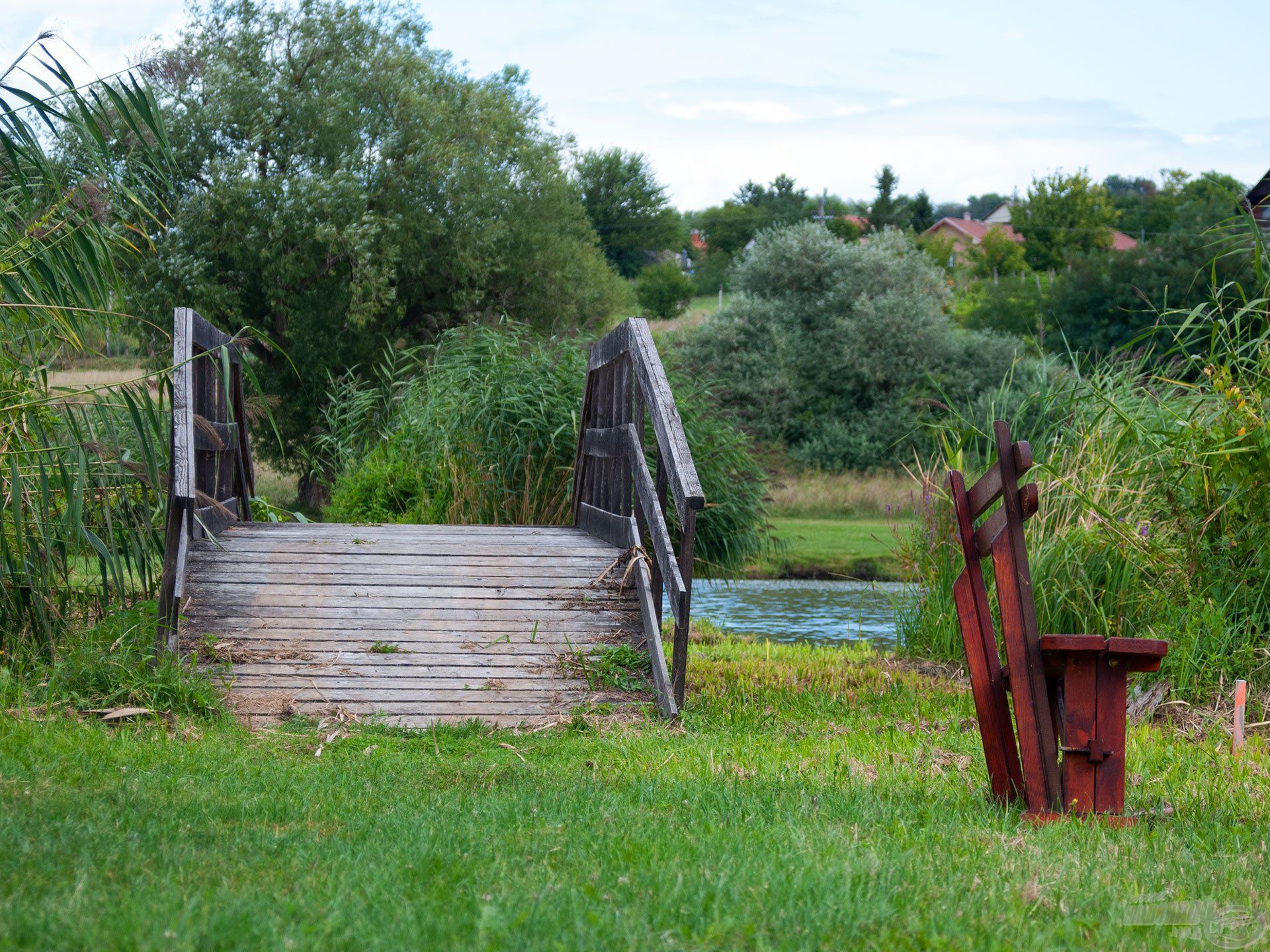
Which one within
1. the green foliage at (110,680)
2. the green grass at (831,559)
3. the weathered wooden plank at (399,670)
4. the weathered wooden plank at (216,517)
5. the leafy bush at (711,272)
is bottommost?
the green grass at (831,559)

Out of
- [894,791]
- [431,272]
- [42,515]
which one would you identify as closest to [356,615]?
[42,515]

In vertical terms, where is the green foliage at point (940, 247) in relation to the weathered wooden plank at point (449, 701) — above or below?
above

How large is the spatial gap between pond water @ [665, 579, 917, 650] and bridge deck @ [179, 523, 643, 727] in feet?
12.6

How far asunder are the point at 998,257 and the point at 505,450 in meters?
49.3

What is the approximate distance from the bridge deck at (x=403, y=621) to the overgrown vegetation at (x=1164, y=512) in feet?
7.36

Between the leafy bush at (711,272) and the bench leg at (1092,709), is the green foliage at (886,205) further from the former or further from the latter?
the bench leg at (1092,709)

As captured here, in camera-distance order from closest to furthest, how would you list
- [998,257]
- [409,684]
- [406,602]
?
[409,684] → [406,602] → [998,257]

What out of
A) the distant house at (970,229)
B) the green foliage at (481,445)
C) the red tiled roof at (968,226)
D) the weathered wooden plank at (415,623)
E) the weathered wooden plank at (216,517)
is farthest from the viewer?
the red tiled roof at (968,226)

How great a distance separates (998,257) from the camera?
54.4 m

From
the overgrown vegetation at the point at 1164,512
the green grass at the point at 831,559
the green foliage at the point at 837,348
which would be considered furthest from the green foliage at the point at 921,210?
the overgrown vegetation at the point at 1164,512

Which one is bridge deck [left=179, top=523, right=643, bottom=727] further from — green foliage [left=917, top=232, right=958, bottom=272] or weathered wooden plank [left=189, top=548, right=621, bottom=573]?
green foliage [left=917, top=232, right=958, bottom=272]

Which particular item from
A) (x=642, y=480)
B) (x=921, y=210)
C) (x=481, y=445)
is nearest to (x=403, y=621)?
(x=642, y=480)

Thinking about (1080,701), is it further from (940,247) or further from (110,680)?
(940,247)

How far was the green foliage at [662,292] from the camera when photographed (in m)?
48.0
